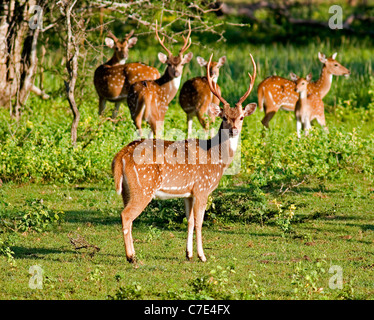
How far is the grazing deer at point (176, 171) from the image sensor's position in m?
6.96

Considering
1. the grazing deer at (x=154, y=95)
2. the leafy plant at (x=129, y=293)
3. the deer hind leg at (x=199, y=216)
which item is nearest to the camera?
the leafy plant at (x=129, y=293)

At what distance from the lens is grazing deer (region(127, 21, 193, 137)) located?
11.4 m

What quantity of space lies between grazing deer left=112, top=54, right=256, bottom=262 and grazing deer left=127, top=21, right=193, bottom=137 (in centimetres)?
366

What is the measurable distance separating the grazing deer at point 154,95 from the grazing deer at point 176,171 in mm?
3662

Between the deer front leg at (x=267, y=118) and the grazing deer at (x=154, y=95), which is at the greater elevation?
the grazing deer at (x=154, y=95)

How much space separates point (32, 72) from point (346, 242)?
21.7 feet

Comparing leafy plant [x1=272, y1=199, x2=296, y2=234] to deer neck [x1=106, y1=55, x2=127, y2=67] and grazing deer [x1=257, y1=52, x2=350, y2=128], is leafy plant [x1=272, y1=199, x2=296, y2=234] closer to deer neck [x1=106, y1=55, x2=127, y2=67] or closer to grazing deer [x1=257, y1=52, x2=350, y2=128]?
grazing deer [x1=257, y1=52, x2=350, y2=128]

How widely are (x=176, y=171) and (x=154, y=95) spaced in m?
4.36

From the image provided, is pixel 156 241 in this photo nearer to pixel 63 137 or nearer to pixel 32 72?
pixel 63 137

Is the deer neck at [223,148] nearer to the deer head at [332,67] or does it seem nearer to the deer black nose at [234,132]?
the deer black nose at [234,132]

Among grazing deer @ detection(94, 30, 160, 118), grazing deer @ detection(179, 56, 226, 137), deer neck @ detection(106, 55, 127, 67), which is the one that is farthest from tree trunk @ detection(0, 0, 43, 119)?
grazing deer @ detection(179, 56, 226, 137)

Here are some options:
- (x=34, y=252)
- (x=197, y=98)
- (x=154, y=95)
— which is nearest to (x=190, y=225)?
(x=34, y=252)

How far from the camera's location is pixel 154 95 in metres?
11.4

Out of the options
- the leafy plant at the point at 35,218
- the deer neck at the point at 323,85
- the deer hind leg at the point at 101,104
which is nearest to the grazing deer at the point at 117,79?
the deer hind leg at the point at 101,104
